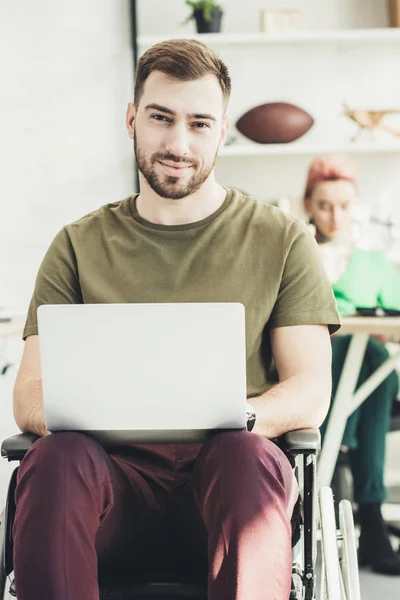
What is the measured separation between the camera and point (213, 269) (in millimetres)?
1648

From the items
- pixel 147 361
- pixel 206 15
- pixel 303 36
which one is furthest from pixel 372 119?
pixel 147 361

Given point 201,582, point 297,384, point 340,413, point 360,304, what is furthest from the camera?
point 360,304

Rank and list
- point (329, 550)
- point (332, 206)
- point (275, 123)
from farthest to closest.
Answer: point (275, 123), point (332, 206), point (329, 550)

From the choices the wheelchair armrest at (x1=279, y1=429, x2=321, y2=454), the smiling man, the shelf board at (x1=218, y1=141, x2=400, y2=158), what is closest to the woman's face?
the shelf board at (x1=218, y1=141, x2=400, y2=158)

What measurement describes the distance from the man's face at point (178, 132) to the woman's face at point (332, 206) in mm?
1482

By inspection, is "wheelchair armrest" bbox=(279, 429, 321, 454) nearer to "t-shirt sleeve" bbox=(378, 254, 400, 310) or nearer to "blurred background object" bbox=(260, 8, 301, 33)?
"t-shirt sleeve" bbox=(378, 254, 400, 310)

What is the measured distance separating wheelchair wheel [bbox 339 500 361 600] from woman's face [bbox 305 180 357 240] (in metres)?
1.62

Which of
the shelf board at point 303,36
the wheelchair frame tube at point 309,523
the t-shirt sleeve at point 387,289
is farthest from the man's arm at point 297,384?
the shelf board at point 303,36

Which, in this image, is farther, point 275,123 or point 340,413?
point 275,123

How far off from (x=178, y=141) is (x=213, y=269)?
25cm

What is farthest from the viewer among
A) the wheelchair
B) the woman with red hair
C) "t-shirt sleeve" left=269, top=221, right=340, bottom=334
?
the woman with red hair

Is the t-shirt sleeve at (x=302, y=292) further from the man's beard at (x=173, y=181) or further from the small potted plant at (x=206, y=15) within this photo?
the small potted plant at (x=206, y=15)

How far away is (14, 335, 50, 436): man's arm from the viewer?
4.88 ft

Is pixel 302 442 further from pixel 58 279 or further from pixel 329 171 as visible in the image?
pixel 329 171
